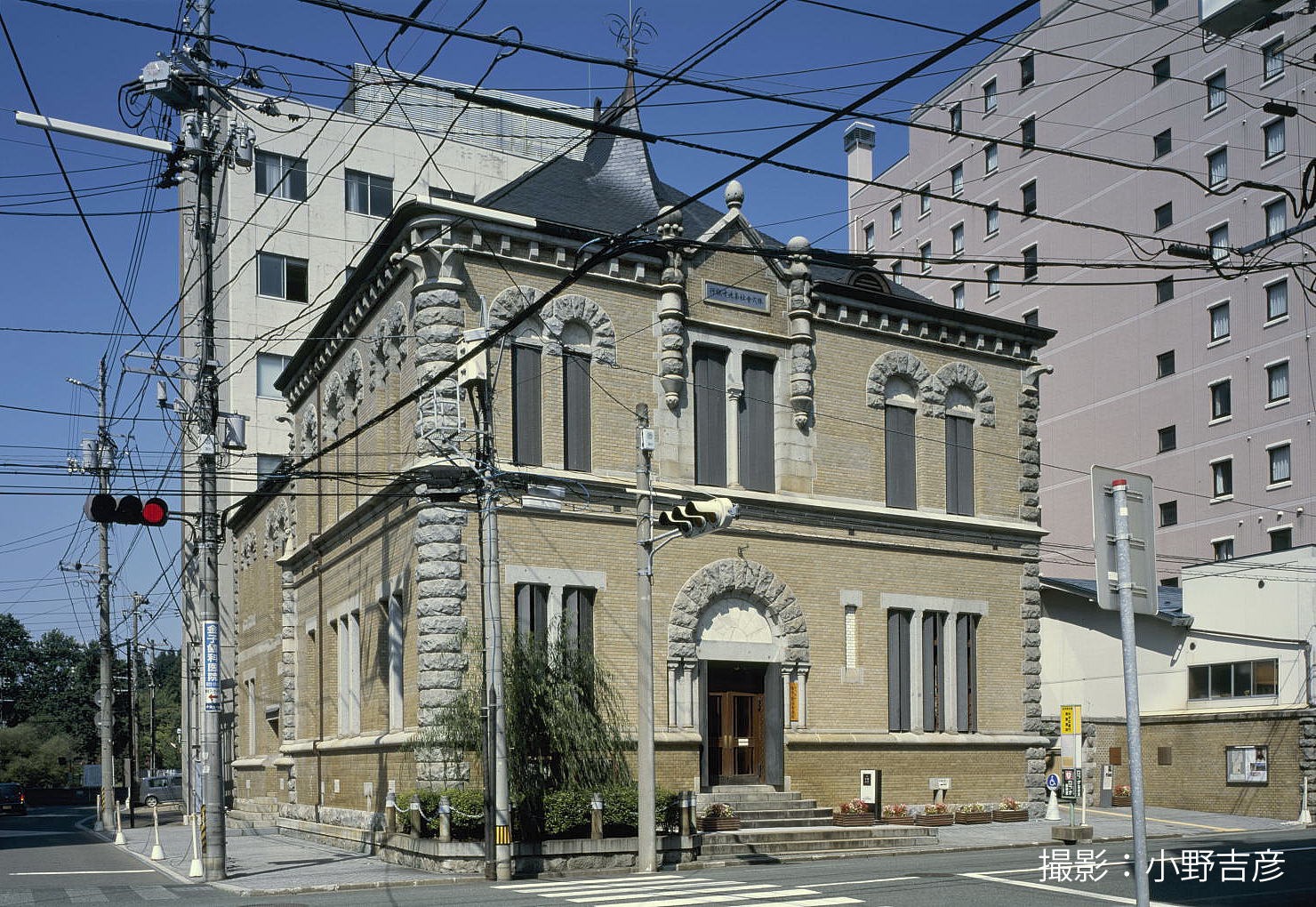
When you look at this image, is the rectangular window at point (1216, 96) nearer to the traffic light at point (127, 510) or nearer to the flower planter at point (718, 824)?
the flower planter at point (718, 824)

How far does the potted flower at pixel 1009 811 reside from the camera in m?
31.3

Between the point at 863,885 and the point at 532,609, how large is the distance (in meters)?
9.51

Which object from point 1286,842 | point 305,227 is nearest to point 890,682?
point 1286,842

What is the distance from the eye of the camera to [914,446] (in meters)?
31.9

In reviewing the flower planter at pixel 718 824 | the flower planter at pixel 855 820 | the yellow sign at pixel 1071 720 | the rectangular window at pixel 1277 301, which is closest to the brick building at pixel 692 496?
the flower planter at pixel 855 820

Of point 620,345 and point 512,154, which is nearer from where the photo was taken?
point 620,345

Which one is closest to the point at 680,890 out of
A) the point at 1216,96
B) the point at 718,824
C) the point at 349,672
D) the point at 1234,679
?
the point at 718,824

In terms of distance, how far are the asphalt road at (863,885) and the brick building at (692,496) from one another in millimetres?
5068

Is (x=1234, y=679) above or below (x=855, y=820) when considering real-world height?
above

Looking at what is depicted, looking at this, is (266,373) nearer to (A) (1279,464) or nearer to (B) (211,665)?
(B) (211,665)

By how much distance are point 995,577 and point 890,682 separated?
4392 mm

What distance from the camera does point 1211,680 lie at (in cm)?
3969

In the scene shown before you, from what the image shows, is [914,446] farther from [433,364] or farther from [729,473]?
[433,364]

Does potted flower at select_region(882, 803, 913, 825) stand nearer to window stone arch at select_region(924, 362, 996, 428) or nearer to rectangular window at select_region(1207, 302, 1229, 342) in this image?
window stone arch at select_region(924, 362, 996, 428)
